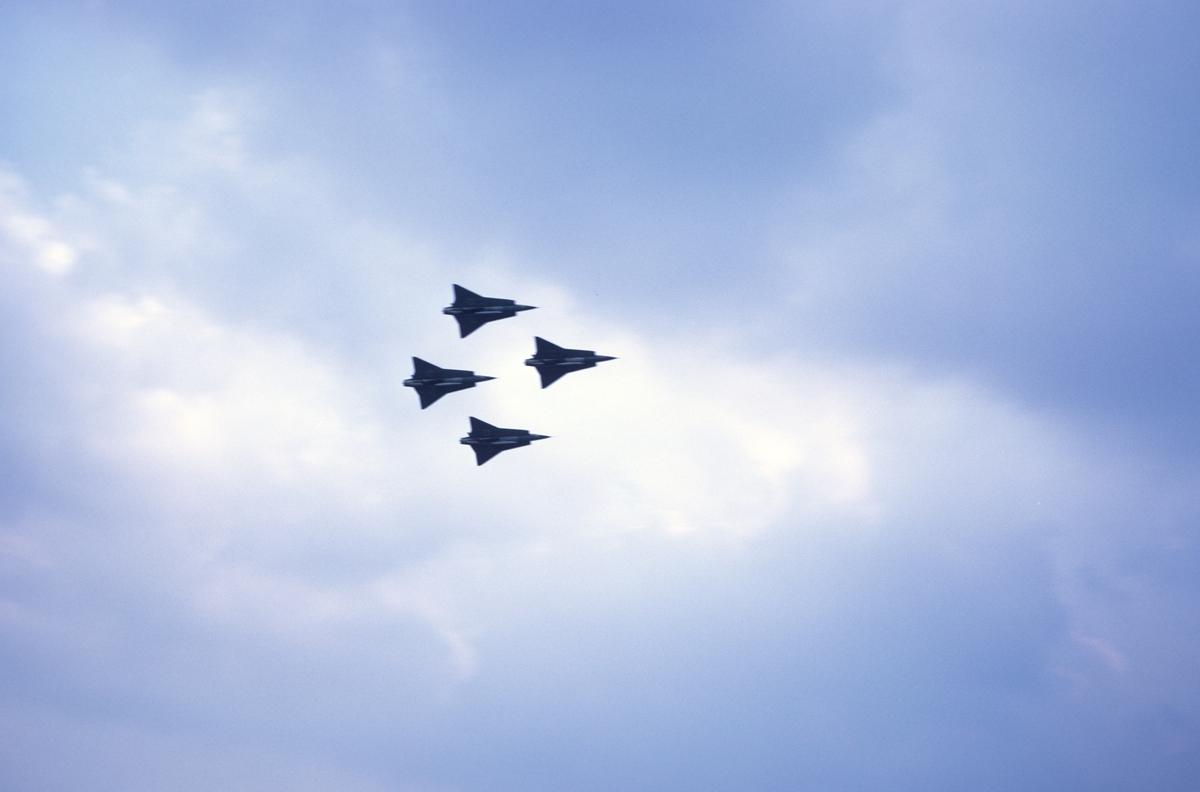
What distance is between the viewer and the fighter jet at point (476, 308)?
152 m

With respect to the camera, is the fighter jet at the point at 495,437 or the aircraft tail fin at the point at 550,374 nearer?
the aircraft tail fin at the point at 550,374

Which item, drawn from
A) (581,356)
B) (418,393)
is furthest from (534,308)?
(418,393)

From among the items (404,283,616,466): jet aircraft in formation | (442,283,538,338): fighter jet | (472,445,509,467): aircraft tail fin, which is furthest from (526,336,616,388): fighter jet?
(472,445,509,467): aircraft tail fin

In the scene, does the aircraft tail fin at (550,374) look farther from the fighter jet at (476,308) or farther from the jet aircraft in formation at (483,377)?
the fighter jet at (476,308)

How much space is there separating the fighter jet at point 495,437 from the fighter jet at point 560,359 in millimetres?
10963

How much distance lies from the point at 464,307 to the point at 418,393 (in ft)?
50.7

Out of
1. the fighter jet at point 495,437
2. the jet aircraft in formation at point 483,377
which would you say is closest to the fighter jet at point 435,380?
the jet aircraft in formation at point 483,377

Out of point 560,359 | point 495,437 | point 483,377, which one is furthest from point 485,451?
point 560,359

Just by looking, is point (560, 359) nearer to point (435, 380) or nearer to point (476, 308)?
point (476, 308)

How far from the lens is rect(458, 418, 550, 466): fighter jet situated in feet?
509

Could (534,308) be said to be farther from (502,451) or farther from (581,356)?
(502,451)

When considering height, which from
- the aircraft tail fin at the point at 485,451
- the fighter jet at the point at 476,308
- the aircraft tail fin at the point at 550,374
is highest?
the fighter jet at the point at 476,308

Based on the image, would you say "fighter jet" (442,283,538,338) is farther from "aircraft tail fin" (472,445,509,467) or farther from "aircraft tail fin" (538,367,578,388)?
"aircraft tail fin" (472,445,509,467)

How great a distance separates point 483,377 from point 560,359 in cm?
1302
